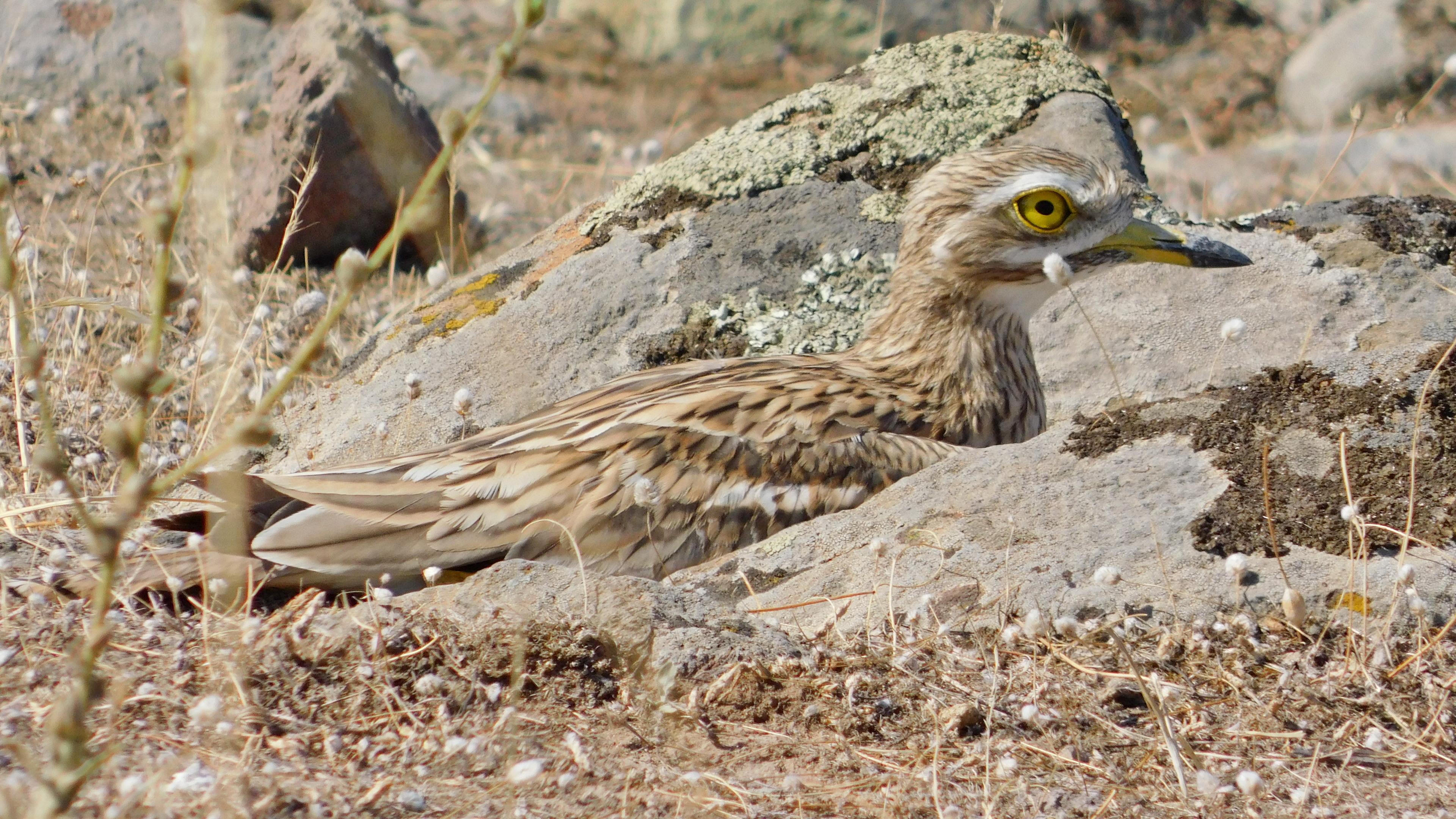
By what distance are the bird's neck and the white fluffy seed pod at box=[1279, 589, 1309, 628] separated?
1.27 meters

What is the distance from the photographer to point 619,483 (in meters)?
3.28

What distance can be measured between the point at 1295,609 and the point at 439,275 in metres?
3.51

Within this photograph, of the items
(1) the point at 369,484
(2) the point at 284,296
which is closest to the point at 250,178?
(2) the point at 284,296

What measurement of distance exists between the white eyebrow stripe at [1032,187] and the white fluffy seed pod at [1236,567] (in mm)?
1277

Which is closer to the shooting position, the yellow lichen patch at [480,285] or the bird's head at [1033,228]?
the bird's head at [1033,228]

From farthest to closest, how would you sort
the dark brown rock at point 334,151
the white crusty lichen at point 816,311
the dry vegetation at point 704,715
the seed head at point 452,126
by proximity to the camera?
the dark brown rock at point 334,151 → the white crusty lichen at point 816,311 → the dry vegetation at point 704,715 → the seed head at point 452,126

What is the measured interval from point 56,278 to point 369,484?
273cm

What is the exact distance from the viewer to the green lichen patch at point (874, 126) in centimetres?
487

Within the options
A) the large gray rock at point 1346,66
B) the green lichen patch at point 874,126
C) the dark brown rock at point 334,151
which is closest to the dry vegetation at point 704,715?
the green lichen patch at point 874,126

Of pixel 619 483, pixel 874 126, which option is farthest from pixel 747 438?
pixel 874 126

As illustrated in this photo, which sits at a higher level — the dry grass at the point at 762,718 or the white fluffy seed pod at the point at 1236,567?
the white fluffy seed pod at the point at 1236,567

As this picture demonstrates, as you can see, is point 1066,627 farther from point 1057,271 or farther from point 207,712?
point 207,712

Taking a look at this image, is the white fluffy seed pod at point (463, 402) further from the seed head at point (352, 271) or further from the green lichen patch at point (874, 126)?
the seed head at point (352, 271)

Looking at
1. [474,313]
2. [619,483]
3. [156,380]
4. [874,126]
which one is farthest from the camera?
[874,126]
